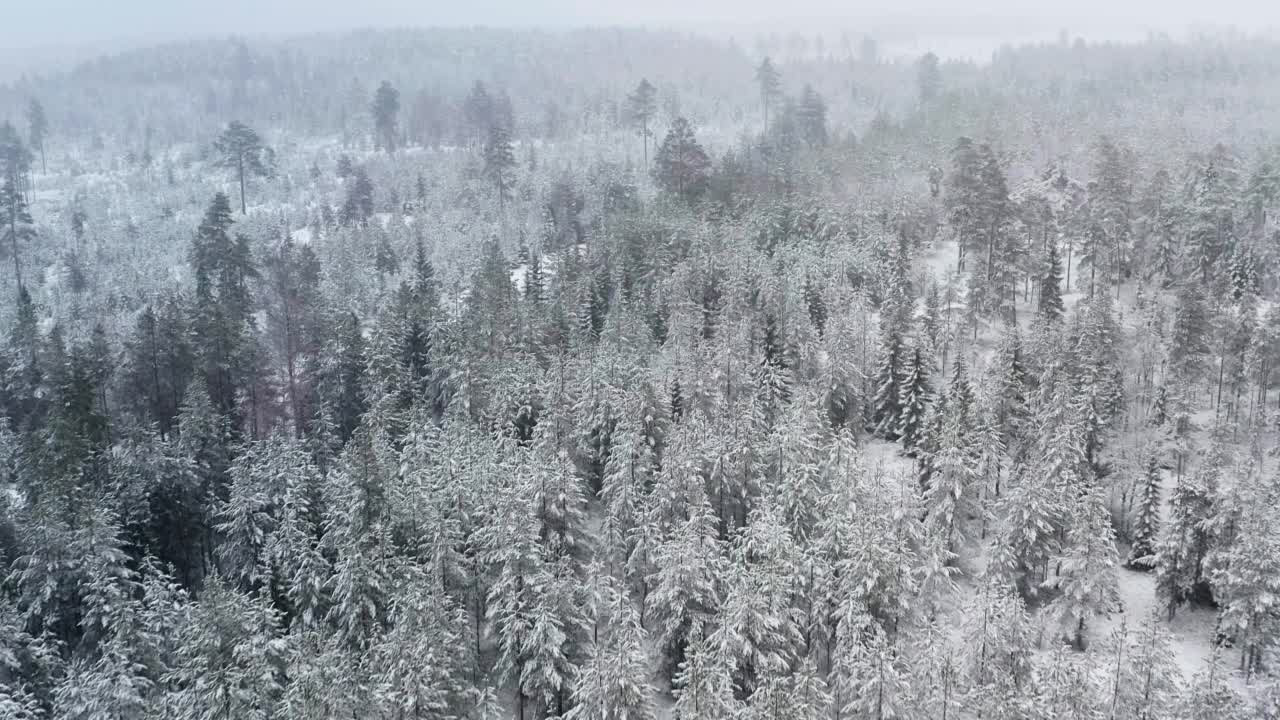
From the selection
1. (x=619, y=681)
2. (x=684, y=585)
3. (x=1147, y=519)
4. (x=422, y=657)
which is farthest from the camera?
(x=1147, y=519)

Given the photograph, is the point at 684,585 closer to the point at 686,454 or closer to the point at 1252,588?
the point at 686,454

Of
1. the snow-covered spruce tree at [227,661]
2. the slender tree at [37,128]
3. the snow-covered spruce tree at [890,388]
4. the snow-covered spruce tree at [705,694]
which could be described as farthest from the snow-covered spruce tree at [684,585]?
the slender tree at [37,128]

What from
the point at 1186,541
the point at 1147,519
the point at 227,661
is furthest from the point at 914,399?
the point at 227,661

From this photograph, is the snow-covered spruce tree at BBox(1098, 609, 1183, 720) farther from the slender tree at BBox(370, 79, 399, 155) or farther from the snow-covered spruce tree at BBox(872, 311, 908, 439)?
the slender tree at BBox(370, 79, 399, 155)

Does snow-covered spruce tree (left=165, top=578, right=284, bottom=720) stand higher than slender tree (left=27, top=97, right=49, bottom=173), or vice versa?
slender tree (left=27, top=97, right=49, bottom=173)

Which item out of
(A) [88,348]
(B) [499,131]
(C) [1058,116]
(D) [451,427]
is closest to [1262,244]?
(C) [1058,116]

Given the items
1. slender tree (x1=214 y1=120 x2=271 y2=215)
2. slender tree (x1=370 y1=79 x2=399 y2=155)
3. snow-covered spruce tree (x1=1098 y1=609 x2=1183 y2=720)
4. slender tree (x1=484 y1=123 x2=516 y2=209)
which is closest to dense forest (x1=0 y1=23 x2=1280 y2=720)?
snow-covered spruce tree (x1=1098 y1=609 x2=1183 y2=720)

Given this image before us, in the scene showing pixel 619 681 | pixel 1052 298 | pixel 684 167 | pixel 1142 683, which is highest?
pixel 684 167

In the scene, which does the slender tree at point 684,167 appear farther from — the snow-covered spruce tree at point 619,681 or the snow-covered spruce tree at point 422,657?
the snow-covered spruce tree at point 619,681

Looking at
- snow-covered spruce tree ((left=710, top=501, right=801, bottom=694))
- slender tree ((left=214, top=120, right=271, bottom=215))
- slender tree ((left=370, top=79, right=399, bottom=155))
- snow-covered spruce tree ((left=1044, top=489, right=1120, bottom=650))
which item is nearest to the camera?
snow-covered spruce tree ((left=710, top=501, right=801, bottom=694))
